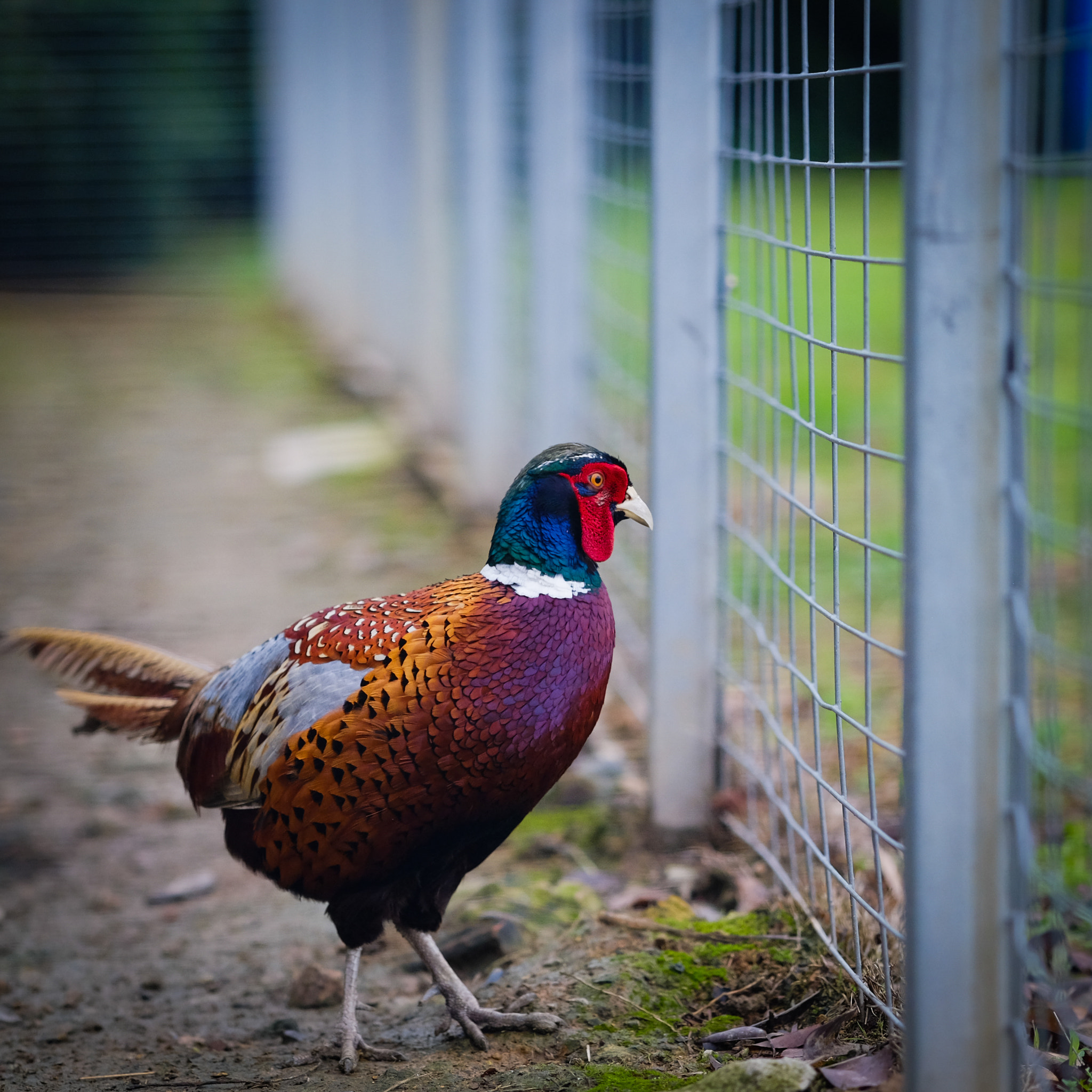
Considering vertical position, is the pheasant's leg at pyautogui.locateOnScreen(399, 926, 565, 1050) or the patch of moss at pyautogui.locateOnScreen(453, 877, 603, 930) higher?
the pheasant's leg at pyautogui.locateOnScreen(399, 926, 565, 1050)

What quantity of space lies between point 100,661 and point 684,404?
1321mm

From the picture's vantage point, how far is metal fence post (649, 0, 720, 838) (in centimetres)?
287

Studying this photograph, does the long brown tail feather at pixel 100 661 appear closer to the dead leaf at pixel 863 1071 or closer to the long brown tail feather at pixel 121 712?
the long brown tail feather at pixel 121 712

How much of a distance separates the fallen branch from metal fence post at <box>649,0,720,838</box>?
1.71 feet

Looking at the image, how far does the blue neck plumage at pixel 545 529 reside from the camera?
2.10m

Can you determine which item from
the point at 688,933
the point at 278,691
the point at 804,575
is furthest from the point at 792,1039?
the point at 804,575

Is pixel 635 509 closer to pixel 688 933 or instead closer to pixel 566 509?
pixel 566 509

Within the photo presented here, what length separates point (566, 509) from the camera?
2.10m

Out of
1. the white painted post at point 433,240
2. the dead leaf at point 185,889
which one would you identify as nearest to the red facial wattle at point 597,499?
the dead leaf at point 185,889

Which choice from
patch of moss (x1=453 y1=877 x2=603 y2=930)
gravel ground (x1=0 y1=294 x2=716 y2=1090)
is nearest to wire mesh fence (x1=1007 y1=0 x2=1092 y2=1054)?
gravel ground (x1=0 y1=294 x2=716 y2=1090)

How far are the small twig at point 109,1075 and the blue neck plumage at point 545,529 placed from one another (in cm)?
109

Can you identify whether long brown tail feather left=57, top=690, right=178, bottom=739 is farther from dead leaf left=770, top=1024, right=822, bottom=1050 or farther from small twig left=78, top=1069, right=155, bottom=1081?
dead leaf left=770, top=1024, right=822, bottom=1050

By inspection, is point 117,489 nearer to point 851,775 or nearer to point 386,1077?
point 851,775

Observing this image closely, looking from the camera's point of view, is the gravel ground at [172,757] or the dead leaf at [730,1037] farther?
the gravel ground at [172,757]
